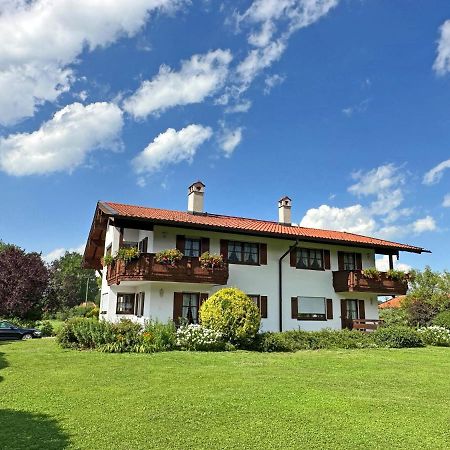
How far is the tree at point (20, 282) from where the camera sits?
Result: 30344mm

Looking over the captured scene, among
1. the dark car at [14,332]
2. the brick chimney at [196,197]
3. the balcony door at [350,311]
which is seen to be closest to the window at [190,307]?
the brick chimney at [196,197]

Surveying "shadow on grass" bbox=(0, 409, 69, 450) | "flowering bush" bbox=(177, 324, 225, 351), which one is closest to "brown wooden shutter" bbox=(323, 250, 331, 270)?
"flowering bush" bbox=(177, 324, 225, 351)

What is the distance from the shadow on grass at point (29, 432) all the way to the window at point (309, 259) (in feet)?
57.5

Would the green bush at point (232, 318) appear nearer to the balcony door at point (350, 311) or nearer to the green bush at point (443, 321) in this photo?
the balcony door at point (350, 311)

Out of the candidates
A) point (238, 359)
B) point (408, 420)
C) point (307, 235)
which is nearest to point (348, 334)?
point (307, 235)

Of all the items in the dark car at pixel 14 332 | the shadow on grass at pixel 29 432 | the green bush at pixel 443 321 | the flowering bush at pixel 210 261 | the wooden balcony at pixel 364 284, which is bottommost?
the shadow on grass at pixel 29 432

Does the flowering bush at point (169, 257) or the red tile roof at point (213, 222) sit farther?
the red tile roof at point (213, 222)

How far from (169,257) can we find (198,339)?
4.18 m

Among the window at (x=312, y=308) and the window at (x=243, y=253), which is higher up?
the window at (x=243, y=253)

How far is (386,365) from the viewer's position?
13609 mm

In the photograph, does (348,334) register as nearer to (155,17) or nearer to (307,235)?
(307,235)

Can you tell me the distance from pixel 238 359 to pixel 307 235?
415 inches

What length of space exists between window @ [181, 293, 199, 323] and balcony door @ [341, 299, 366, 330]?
342 inches

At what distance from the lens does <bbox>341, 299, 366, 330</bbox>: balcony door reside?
23.8m
